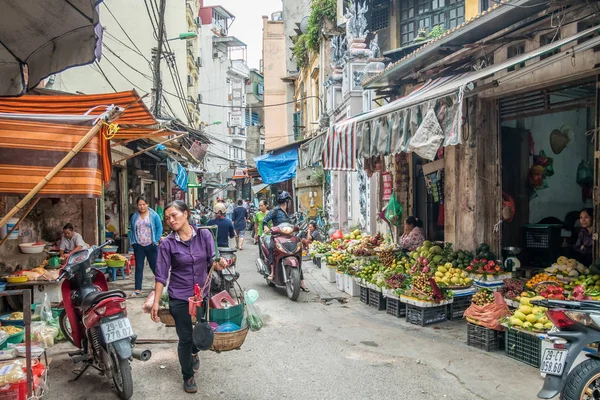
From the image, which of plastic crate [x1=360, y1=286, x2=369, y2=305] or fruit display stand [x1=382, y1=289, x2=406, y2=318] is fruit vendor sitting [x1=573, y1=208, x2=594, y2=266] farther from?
plastic crate [x1=360, y1=286, x2=369, y2=305]

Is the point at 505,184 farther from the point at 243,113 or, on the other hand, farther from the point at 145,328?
the point at 243,113

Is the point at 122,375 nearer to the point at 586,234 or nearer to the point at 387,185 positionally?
the point at 586,234

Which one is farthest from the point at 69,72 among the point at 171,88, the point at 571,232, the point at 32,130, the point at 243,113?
the point at 243,113

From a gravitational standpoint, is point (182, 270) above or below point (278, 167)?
below

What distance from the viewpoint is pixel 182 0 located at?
2947cm

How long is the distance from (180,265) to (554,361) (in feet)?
11.2

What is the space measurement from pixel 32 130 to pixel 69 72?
21653mm

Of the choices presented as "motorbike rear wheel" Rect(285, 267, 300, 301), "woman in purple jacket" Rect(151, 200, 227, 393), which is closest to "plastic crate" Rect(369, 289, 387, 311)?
"motorbike rear wheel" Rect(285, 267, 300, 301)

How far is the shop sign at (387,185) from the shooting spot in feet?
39.0

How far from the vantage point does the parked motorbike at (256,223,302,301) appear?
9.06m

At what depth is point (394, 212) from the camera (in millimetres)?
10969

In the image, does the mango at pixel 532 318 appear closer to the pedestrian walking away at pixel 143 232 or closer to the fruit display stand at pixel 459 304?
the fruit display stand at pixel 459 304

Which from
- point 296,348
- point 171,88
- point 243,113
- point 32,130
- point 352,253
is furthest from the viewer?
point 243,113

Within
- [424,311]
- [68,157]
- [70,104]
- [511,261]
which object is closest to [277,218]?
[424,311]
